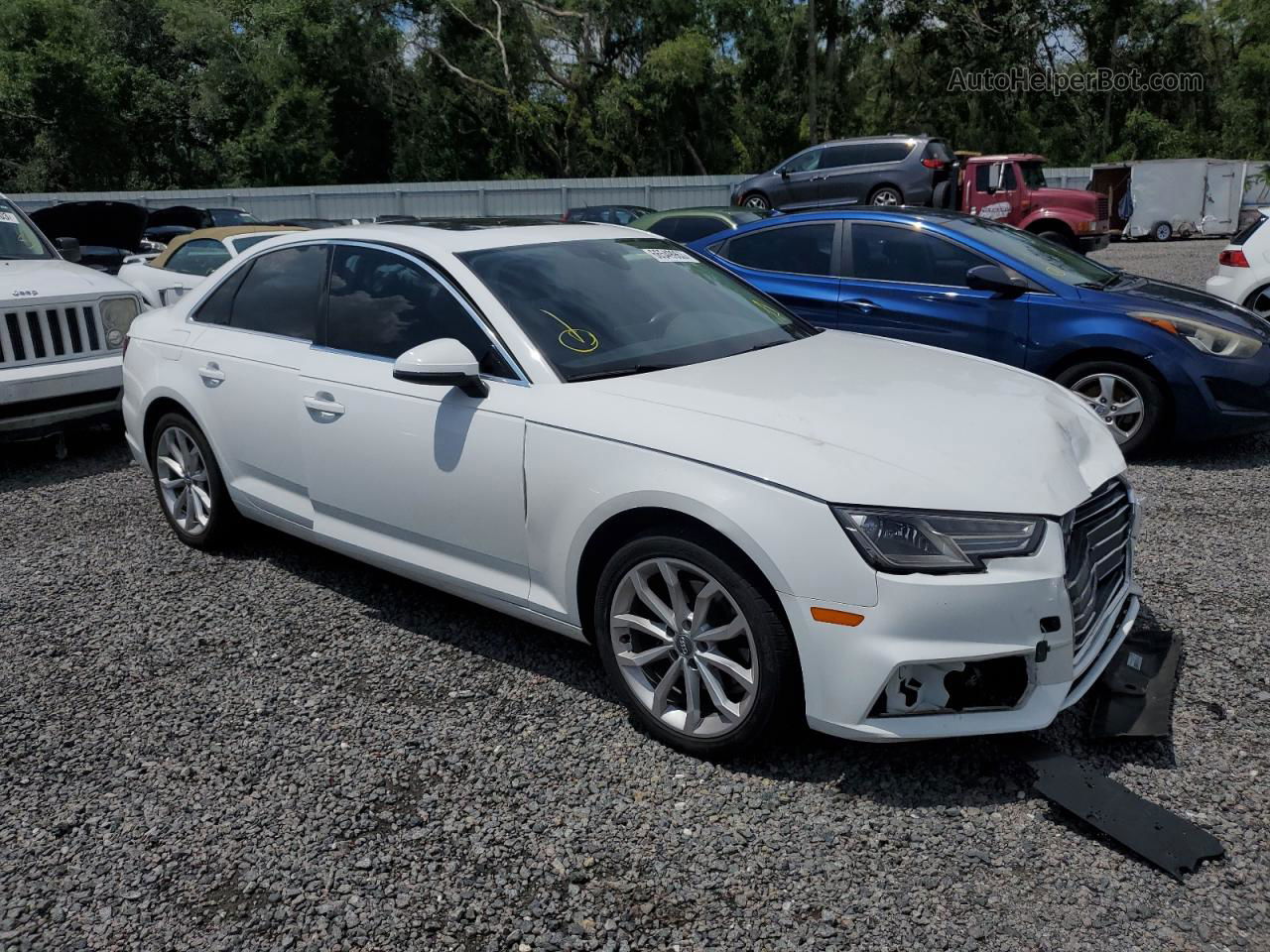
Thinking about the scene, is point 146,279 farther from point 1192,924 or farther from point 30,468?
point 1192,924

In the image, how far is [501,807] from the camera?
3070 millimetres

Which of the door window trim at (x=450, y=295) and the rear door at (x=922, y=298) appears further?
the rear door at (x=922, y=298)

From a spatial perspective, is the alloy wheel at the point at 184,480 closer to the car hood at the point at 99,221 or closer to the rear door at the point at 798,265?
the rear door at the point at 798,265

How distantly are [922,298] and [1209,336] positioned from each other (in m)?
1.71

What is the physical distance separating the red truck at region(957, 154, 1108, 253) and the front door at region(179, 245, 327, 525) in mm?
17742

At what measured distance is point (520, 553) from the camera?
11.6 feet

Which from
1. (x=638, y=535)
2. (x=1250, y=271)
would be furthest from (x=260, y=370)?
(x=1250, y=271)

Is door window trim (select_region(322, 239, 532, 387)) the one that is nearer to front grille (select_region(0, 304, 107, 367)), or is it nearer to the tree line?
front grille (select_region(0, 304, 107, 367))

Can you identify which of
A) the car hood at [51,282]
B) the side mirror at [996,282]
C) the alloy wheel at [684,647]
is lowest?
the alloy wheel at [684,647]

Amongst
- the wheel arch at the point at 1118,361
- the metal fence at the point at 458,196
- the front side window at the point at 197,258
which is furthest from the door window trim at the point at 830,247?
the metal fence at the point at 458,196

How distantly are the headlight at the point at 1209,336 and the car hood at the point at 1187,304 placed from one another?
0.24ft

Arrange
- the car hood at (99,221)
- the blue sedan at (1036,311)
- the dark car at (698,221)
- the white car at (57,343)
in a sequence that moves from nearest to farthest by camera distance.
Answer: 1. the blue sedan at (1036,311)
2. the white car at (57,343)
3. the car hood at (99,221)
4. the dark car at (698,221)

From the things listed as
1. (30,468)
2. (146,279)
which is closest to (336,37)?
(146,279)

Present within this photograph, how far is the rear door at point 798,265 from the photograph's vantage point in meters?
7.31
